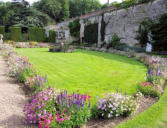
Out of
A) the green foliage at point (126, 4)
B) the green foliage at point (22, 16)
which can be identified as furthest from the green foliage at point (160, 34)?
the green foliage at point (22, 16)

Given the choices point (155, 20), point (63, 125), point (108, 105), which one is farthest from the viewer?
point (155, 20)

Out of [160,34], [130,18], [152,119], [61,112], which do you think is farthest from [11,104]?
[130,18]

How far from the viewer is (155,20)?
15.0m

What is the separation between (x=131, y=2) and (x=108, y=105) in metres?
17.2

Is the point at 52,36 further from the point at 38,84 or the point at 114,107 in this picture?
the point at 114,107

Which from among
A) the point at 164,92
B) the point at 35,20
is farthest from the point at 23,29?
the point at 164,92

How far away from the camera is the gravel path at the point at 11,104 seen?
3193 mm

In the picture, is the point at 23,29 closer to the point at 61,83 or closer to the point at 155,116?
the point at 61,83

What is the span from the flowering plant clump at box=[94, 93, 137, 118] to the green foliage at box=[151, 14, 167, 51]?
12.2m

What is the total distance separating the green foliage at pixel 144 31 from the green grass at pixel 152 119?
12716mm

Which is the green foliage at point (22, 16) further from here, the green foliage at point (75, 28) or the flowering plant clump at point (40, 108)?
the flowering plant clump at point (40, 108)

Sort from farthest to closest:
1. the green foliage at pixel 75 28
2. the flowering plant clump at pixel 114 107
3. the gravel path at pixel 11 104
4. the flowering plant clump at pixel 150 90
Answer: the green foliage at pixel 75 28 → the flowering plant clump at pixel 150 90 → the flowering plant clump at pixel 114 107 → the gravel path at pixel 11 104

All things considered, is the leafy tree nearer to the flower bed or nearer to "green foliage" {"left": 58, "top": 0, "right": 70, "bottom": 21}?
"green foliage" {"left": 58, "top": 0, "right": 70, "bottom": 21}

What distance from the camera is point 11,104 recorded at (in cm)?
398
